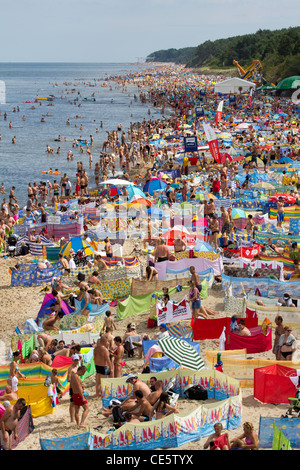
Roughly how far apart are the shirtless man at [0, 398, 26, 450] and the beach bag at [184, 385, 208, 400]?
2261mm

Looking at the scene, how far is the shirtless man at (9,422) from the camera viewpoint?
6945 mm

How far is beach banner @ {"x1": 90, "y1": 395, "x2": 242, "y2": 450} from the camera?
21.1 feet

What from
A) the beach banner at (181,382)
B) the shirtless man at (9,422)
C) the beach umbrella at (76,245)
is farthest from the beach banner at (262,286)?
the shirtless man at (9,422)

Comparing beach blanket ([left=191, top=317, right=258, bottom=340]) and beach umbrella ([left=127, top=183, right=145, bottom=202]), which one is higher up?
beach umbrella ([left=127, top=183, right=145, bottom=202])

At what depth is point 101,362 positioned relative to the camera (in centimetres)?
836

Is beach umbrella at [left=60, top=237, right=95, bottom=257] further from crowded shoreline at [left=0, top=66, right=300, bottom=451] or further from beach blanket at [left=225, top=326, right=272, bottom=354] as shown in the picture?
beach blanket at [left=225, top=326, right=272, bottom=354]

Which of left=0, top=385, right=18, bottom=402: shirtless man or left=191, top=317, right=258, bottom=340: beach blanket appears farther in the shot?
left=191, top=317, right=258, bottom=340: beach blanket

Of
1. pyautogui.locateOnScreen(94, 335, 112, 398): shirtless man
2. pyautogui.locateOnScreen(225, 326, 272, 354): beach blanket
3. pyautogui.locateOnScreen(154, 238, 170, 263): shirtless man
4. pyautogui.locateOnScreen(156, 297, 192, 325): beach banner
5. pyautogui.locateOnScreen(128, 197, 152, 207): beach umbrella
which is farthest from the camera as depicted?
pyautogui.locateOnScreen(128, 197, 152, 207): beach umbrella

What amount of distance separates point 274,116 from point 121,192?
20.6m

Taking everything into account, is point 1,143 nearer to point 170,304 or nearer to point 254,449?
point 170,304

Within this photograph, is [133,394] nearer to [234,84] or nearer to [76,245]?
[76,245]

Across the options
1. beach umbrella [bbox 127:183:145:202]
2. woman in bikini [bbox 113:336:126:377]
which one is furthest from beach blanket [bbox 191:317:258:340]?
beach umbrella [bbox 127:183:145:202]

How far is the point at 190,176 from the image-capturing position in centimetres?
2239

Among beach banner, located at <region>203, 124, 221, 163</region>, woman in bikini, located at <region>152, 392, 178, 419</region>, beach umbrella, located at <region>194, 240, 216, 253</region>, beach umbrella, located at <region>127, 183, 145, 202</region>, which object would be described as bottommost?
woman in bikini, located at <region>152, 392, 178, 419</region>
